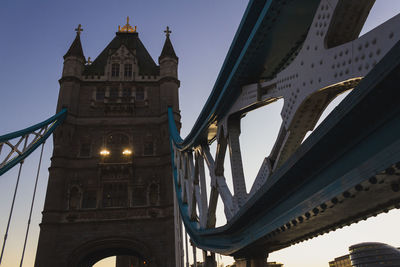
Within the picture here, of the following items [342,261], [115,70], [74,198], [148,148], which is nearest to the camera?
[74,198]

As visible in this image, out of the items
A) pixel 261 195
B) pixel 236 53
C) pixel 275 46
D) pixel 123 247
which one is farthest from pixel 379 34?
pixel 123 247

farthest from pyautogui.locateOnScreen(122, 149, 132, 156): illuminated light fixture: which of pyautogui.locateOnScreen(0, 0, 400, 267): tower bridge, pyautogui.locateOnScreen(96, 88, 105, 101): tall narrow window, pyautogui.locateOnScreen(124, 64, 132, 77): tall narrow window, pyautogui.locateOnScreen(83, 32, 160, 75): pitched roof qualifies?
pyautogui.locateOnScreen(83, 32, 160, 75): pitched roof

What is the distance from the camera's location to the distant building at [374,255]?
7019cm

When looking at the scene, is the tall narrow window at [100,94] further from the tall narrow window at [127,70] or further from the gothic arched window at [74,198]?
the gothic arched window at [74,198]

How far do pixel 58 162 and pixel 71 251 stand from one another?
19.7 feet

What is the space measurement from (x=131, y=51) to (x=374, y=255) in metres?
70.3

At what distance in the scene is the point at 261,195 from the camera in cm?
478

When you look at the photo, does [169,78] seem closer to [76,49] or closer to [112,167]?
[76,49]

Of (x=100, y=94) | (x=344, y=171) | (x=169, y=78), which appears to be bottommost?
(x=344, y=171)

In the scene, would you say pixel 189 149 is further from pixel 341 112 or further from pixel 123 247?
pixel 123 247

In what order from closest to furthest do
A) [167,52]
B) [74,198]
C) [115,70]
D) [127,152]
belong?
1. [74,198]
2. [127,152]
3. [167,52]
4. [115,70]

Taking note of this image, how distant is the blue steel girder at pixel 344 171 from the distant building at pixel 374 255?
3067 inches

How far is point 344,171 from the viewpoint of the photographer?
3.22 metres

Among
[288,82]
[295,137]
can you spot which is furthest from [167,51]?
[295,137]
